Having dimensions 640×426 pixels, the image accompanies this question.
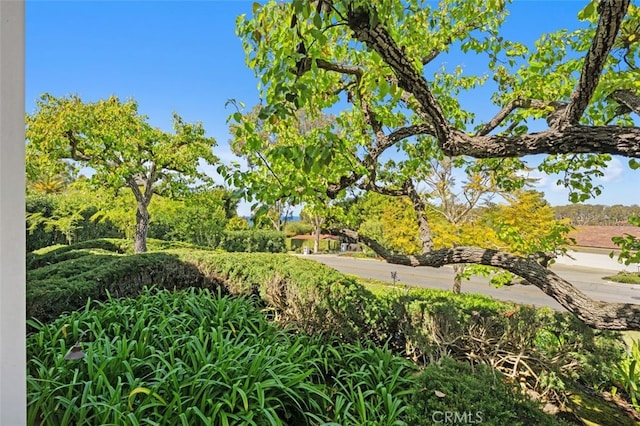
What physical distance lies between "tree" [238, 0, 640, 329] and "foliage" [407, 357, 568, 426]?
0.47 metres

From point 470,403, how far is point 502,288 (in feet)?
5.21

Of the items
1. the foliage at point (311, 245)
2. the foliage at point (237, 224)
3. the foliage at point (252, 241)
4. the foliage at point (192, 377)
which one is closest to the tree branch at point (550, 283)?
the foliage at point (192, 377)

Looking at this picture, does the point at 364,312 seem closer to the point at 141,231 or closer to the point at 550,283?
the point at 550,283

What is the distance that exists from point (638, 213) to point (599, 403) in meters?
0.98

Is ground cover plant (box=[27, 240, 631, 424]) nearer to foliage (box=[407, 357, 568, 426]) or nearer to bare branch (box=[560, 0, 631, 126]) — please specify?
foliage (box=[407, 357, 568, 426])

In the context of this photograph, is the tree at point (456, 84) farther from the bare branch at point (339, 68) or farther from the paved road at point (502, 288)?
the paved road at point (502, 288)

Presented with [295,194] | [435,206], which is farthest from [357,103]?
[435,206]

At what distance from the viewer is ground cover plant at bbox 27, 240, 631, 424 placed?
1566 mm

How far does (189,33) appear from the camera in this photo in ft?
5.90

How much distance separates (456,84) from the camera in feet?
6.92

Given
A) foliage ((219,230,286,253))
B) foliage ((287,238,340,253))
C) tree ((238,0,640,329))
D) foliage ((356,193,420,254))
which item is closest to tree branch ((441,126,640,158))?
tree ((238,0,640,329))

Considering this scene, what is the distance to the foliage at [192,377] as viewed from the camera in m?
1.02

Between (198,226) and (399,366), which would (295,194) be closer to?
(399,366)

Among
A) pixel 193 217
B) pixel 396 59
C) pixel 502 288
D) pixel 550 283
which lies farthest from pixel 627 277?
pixel 193 217
